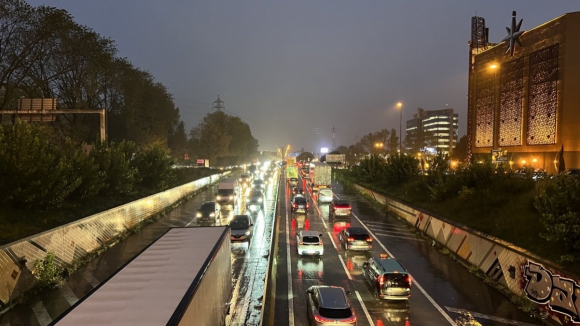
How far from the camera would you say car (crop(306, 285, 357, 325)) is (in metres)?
11.7

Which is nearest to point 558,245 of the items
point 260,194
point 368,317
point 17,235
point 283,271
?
point 368,317

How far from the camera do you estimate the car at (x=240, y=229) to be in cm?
2372

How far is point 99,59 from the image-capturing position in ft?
156

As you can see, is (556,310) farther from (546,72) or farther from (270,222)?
(546,72)

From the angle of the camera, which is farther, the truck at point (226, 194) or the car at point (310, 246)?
the truck at point (226, 194)

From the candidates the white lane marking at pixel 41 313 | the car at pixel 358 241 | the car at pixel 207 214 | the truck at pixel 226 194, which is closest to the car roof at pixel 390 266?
the car at pixel 358 241

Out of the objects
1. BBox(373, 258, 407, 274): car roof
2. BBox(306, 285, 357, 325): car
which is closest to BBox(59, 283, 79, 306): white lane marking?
BBox(306, 285, 357, 325): car

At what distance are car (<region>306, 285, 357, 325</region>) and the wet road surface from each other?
2338 mm

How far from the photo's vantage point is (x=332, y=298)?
12.4 m

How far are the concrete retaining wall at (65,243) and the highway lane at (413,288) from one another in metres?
9.45

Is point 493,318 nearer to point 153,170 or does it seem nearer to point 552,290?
point 552,290

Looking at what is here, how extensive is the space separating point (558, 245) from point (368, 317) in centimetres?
867

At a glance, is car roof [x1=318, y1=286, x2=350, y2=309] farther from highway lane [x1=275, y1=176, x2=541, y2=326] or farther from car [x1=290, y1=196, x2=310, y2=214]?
car [x1=290, y1=196, x2=310, y2=214]

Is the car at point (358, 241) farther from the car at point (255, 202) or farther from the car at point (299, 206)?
the car at point (255, 202)
